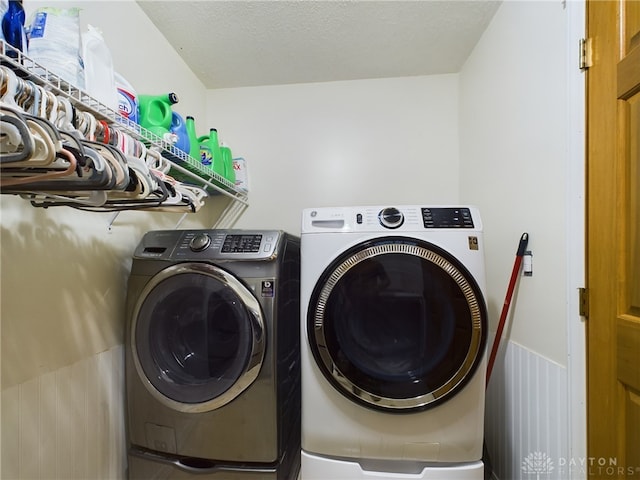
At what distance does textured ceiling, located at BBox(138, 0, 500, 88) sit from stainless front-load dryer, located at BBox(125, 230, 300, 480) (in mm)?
1133

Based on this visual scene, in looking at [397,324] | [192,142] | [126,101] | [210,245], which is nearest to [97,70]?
[126,101]

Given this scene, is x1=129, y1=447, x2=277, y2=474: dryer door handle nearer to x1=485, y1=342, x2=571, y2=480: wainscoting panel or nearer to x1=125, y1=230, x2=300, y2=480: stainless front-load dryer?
x1=125, y1=230, x2=300, y2=480: stainless front-load dryer

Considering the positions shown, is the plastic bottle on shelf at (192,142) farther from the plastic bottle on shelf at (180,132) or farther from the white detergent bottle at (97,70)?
the white detergent bottle at (97,70)

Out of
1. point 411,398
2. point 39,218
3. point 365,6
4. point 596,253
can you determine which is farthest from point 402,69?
point 39,218

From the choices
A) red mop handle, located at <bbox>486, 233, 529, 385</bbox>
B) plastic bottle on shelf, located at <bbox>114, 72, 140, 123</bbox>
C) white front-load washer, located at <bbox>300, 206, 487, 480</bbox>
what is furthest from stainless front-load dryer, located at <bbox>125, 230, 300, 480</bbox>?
red mop handle, located at <bbox>486, 233, 529, 385</bbox>

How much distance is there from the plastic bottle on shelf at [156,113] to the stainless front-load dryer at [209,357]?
0.44m

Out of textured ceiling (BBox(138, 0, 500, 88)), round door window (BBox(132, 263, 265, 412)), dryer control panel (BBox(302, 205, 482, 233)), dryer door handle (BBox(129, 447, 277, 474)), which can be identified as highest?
textured ceiling (BBox(138, 0, 500, 88))

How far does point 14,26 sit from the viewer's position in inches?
30.9

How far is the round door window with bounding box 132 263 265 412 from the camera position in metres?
1.24

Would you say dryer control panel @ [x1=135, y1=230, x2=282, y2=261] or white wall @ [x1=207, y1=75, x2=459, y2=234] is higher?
white wall @ [x1=207, y1=75, x2=459, y2=234]

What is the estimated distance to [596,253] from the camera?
3.27 feet

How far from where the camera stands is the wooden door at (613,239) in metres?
0.89

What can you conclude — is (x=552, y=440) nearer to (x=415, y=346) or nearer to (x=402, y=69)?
(x=415, y=346)

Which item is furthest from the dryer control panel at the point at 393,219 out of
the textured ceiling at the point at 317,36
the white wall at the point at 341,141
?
the textured ceiling at the point at 317,36
